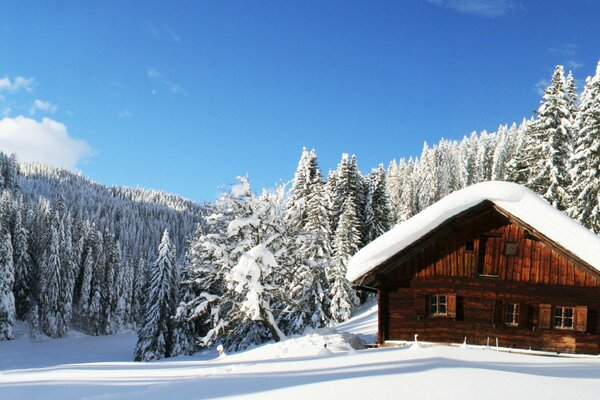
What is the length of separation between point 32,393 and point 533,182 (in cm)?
3327

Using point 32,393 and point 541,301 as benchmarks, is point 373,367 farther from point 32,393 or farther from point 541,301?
point 541,301

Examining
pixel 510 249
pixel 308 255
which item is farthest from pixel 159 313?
pixel 510 249

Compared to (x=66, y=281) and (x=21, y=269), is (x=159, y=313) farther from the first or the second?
(x=21, y=269)

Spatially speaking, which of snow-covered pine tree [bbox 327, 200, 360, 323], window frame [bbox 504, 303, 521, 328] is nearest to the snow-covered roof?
window frame [bbox 504, 303, 521, 328]

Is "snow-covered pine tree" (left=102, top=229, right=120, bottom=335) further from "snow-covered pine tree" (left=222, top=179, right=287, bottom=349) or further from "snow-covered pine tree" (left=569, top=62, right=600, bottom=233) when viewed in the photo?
"snow-covered pine tree" (left=569, top=62, right=600, bottom=233)

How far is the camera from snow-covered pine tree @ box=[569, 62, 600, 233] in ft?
96.4

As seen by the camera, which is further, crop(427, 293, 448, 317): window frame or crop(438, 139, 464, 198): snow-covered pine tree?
crop(438, 139, 464, 198): snow-covered pine tree

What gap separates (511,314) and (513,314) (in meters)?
0.07

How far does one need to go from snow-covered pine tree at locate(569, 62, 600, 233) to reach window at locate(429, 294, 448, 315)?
53.9 ft

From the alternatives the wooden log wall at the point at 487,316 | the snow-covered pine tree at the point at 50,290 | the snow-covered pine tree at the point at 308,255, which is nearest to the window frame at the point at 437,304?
the wooden log wall at the point at 487,316

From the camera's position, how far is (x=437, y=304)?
18984 mm

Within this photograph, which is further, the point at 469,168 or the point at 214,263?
the point at 469,168

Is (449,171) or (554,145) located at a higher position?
(449,171)

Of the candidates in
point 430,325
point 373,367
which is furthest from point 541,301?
point 373,367
